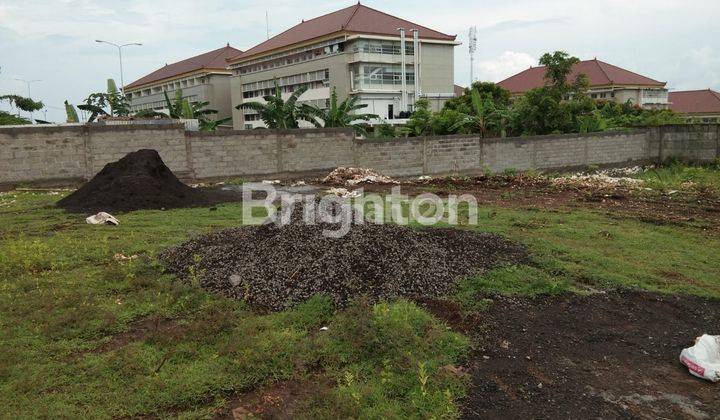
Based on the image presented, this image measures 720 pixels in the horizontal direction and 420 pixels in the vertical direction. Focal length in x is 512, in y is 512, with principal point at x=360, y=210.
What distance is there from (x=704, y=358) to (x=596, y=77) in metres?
61.7

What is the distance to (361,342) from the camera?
Result: 14.2ft

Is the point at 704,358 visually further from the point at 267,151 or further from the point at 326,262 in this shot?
the point at 267,151

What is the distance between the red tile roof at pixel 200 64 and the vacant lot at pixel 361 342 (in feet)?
209

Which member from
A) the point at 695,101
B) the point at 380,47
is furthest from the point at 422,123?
the point at 695,101

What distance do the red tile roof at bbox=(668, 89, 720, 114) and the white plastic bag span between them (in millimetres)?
66058

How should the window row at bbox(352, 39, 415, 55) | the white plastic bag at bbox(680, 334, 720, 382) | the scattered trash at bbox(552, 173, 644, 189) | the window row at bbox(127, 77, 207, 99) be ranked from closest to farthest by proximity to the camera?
the white plastic bag at bbox(680, 334, 720, 382) → the scattered trash at bbox(552, 173, 644, 189) → the window row at bbox(352, 39, 415, 55) → the window row at bbox(127, 77, 207, 99)

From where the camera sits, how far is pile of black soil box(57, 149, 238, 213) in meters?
→ 11.4

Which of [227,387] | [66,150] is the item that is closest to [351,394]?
[227,387]

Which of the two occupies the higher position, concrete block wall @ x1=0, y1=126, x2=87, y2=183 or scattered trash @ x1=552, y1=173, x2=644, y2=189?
concrete block wall @ x1=0, y1=126, x2=87, y2=183

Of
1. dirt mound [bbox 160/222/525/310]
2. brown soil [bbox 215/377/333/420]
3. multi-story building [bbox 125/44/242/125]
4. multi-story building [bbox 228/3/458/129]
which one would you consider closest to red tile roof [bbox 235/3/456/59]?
multi-story building [bbox 228/3/458/129]

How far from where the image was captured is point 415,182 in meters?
17.7

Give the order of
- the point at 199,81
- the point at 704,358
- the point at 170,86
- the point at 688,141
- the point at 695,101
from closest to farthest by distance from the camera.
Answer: the point at 704,358 → the point at 688,141 → the point at 695,101 → the point at 199,81 → the point at 170,86

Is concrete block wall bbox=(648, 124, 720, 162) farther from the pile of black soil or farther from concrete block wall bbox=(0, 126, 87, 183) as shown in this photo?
concrete block wall bbox=(0, 126, 87, 183)

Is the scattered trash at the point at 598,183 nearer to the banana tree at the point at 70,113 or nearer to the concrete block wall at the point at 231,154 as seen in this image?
the concrete block wall at the point at 231,154
